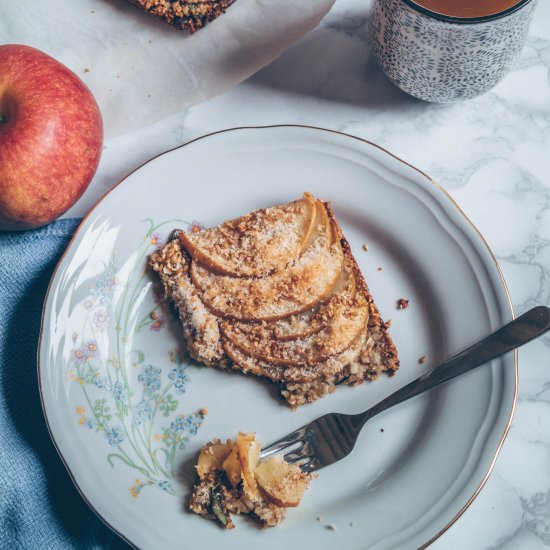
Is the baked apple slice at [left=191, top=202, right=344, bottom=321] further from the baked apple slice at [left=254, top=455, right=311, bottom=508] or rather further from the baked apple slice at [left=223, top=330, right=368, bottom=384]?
the baked apple slice at [left=254, top=455, right=311, bottom=508]

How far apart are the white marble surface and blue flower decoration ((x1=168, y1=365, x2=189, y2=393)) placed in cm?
58

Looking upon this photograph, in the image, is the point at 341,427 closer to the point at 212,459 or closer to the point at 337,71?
the point at 212,459

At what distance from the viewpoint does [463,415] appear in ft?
6.15

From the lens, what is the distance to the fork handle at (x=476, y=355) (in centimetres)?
180

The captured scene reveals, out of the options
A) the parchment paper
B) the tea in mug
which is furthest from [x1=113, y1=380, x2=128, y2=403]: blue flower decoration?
the tea in mug

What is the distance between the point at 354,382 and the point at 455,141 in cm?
81

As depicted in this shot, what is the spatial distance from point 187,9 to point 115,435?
1.29 meters

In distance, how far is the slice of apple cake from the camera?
6.21 ft

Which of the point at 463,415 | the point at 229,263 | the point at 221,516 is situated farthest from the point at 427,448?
the point at 229,263

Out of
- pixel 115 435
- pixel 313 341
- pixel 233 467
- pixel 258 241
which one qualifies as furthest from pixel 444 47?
pixel 115 435

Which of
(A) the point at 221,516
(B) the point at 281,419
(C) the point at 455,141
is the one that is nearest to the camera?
(A) the point at 221,516

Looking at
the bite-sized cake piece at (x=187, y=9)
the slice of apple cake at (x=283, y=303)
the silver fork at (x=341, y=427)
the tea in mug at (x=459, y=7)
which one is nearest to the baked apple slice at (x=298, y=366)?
the slice of apple cake at (x=283, y=303)

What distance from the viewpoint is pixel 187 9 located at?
223cm

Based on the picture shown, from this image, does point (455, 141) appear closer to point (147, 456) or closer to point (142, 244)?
point (142, 244)
